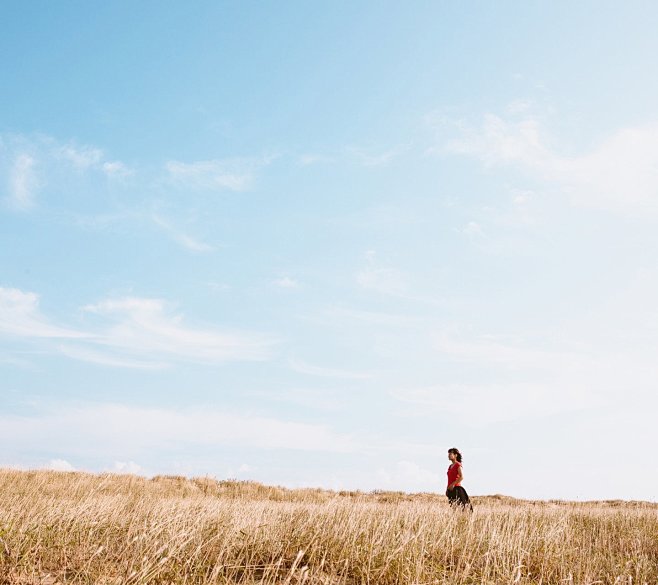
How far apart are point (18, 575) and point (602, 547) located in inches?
299

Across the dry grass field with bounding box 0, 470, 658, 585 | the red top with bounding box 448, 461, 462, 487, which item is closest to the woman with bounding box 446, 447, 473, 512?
the red top with bounding box 448, 461, 462, 487

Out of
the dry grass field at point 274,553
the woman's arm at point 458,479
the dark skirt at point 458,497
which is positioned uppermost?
the woman's arm at point 458,479

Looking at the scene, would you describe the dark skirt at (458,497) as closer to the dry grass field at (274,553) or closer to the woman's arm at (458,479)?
the woman's arm at (458,479)

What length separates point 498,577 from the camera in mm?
5777

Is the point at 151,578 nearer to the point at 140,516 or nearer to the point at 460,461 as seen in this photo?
the point at 140,516

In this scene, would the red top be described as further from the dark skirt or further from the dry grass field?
the dry grass field

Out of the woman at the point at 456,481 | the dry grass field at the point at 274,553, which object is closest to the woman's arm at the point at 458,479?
the woman at the point at 456,481

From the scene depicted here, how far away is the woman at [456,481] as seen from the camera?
43.2ft

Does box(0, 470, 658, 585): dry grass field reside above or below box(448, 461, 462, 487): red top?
below

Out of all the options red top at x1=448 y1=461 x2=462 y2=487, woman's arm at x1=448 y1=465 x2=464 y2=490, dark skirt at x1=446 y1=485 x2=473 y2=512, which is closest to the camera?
dark skirt at x1=446 y1=485 x2=473 y2=512

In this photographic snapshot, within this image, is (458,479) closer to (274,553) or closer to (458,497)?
(458,497)

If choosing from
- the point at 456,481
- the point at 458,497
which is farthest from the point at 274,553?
the point at 456,481

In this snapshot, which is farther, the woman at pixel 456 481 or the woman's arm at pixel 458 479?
the woman's arm at pixel 458 479

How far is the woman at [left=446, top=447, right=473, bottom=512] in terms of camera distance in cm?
1316
